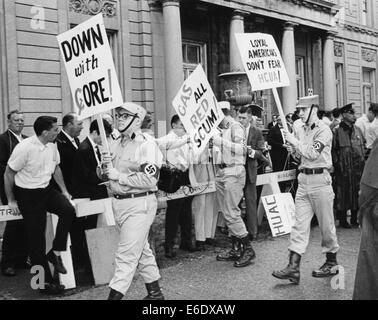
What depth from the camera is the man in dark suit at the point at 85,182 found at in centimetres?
646

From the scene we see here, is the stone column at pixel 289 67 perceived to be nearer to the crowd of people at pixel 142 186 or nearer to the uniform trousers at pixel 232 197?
the crowd of people at pixel 142 186

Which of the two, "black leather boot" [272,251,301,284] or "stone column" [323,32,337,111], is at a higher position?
"stone column" [323,32,337,111]

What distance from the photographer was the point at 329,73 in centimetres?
2338

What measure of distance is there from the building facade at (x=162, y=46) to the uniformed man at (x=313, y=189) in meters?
7.83

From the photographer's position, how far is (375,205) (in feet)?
13.4

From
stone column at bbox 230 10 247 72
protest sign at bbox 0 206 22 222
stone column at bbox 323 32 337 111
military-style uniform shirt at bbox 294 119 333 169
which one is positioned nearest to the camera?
protest sign at bbox 0 206 22 222

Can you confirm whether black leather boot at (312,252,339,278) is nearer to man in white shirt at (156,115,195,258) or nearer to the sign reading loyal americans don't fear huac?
man in white shirt at (156,115,195,258)

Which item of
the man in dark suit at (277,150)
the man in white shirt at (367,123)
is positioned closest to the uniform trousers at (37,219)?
the man in dark suit at (277,150)

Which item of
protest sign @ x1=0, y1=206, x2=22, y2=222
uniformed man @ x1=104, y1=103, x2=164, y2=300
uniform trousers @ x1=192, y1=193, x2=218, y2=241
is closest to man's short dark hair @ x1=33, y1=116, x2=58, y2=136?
protest sign @ x1=0, y1=206, x2=22, y2=222

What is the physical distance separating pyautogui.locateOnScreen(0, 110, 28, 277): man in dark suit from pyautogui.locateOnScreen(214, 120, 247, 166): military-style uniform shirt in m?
2.74

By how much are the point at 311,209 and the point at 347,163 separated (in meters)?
3.84

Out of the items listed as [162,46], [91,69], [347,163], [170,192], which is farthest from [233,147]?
[162,46]

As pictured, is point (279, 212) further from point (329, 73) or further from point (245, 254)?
point (329, 73)

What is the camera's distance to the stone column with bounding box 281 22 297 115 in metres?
20.0
